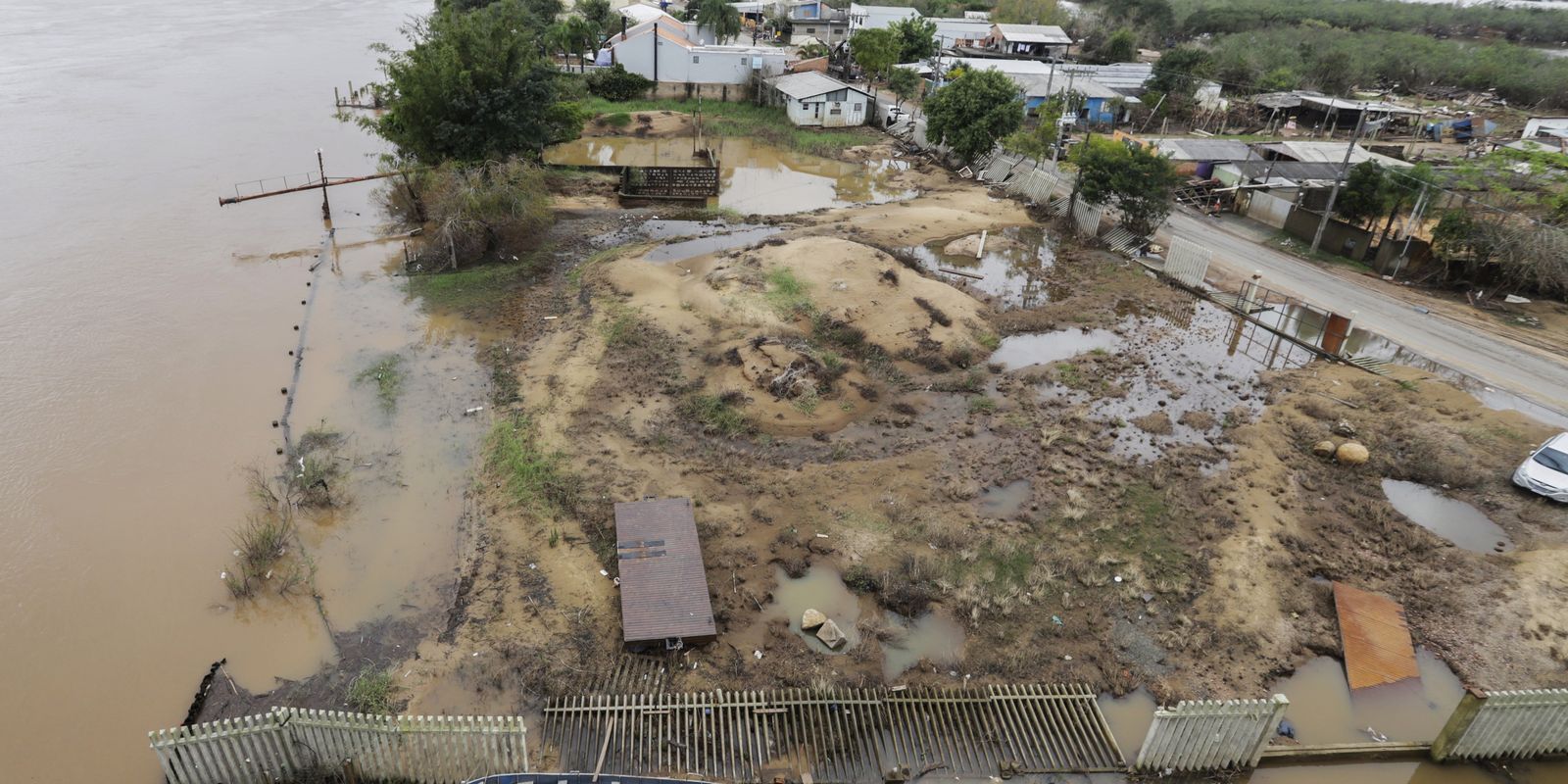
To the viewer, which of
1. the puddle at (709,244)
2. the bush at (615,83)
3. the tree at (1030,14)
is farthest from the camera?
the tree at (1030,14)

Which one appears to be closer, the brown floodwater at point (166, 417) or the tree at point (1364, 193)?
the brown floodwater at point (166, 417)

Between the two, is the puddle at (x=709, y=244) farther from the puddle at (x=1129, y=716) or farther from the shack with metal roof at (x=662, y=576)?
the puddle at (x=1129, y=716)

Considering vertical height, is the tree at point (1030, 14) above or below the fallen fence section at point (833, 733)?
above

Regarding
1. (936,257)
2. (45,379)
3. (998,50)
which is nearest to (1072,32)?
(998,50)

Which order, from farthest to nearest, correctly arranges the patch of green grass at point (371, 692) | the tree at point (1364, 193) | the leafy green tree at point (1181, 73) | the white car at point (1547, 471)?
the leafy green tree at point (1181, 73) < the tree at point (1364, 193) < the white car at point (1547, 471) < the patch of green grass at point (371, 692)

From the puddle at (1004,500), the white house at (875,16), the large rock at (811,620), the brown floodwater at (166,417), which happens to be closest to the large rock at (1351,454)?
the puddle at (1004,500)

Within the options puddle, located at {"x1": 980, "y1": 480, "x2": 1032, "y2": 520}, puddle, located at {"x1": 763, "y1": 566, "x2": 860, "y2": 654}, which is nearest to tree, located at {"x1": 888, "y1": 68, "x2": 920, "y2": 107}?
puddle, located at {"x1": 980, "y1": 480, "x2": 1032, "y2": 520}

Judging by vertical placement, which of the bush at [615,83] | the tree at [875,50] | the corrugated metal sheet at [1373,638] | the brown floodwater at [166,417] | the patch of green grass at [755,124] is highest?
the tree at [875,50]

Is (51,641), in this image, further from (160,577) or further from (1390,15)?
(1390,15)

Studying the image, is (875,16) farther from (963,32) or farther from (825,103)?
(825,103)
